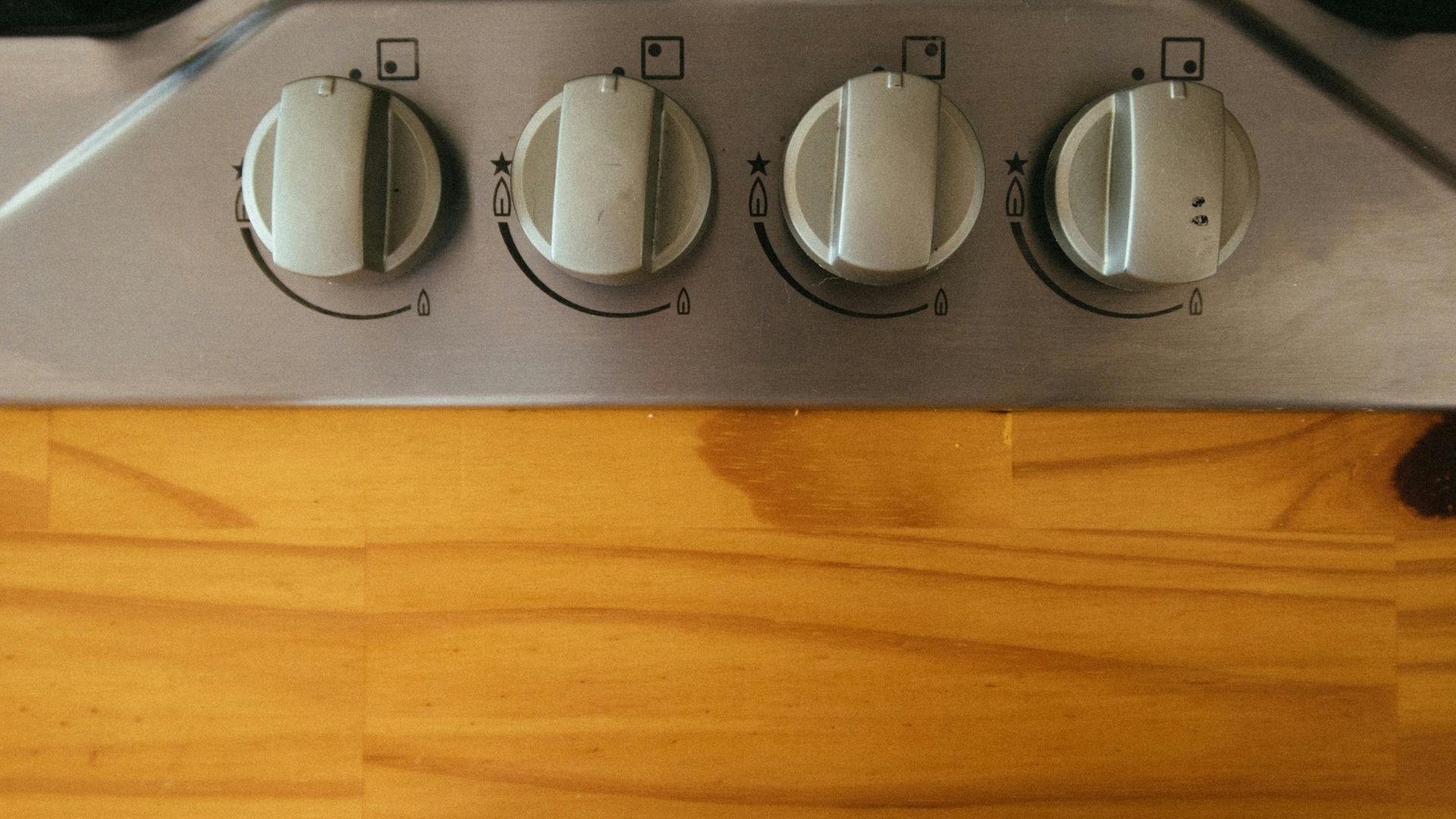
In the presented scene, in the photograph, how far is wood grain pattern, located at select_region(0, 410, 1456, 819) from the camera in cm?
27

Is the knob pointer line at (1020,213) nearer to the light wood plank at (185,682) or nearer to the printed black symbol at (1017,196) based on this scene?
the printed black symbol at (1017,196)

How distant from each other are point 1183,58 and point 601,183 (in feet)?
0.61

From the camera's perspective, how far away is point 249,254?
0.27 metres

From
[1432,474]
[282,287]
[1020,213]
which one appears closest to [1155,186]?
[1020,213]

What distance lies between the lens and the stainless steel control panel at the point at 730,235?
Answer: 0.86 feet

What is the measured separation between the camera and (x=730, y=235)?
0.26 metres

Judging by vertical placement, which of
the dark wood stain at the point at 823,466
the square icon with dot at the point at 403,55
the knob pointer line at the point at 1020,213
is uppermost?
the square icon with dot at the point at 403,55

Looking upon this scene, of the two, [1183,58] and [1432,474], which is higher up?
[1183,58]

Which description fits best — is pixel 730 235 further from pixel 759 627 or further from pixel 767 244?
pixel 759 627

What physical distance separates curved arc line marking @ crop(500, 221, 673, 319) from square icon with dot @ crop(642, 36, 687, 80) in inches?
2.7

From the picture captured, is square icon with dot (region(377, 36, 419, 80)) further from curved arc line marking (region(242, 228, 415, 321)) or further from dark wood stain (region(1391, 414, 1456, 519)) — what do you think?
dark wood stain (region(1391, 414, 1456, 519))

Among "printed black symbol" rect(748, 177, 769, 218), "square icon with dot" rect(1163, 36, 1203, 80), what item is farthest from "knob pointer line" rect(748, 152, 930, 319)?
"square icon with dot" rect(1163, 36, 1203, 80)

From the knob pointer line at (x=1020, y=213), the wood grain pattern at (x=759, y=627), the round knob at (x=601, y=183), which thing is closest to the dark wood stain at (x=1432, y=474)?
the wood grain pattern at (x=759, y=627)

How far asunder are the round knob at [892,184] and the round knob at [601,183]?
43 mm
